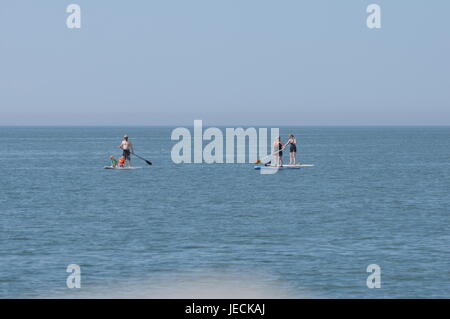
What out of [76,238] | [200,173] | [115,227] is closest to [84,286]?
[76,238]

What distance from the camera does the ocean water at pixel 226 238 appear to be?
73.3ft

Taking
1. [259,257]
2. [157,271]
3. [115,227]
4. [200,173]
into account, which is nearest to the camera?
[157,271]

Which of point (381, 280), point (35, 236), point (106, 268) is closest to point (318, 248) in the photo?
point (381, 280)

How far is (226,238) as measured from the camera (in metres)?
30.6

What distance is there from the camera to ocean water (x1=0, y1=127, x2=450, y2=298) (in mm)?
22344

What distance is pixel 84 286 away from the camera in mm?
22234

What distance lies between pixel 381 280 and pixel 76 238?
13.0 metres

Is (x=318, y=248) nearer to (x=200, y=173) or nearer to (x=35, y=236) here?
(x=35, y=236)

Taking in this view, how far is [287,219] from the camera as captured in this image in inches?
1433

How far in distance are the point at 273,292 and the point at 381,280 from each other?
11.7ft

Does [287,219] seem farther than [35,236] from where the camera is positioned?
Yes
